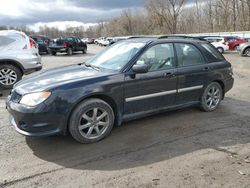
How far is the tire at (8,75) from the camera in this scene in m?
8.35

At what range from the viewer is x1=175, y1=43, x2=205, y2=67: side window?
207 inches

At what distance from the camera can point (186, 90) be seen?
5336 mm

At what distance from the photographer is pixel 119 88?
441 cm

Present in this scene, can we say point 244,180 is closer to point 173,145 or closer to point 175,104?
point 173,145

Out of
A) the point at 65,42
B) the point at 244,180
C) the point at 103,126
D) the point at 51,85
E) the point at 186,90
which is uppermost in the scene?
the point at 65,42

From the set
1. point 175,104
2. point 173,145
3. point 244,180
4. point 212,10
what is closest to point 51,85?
point 173,145

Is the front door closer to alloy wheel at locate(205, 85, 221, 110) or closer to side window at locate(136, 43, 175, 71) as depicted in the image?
side window at locate(136, 43, 175, 71)

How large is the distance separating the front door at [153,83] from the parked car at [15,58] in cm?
512

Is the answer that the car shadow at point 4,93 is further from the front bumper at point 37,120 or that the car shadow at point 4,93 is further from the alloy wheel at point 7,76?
the front bumper at point 37,120

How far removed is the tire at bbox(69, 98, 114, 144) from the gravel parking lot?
13 cm

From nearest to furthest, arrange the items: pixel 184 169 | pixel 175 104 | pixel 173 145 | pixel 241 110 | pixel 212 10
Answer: pixel 184 169, pixel 173 145, pixel 175 104, pixel 241 110, pixel 212 10

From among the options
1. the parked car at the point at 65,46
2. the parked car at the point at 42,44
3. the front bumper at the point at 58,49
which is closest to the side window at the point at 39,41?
the parked car at the point at 42,44

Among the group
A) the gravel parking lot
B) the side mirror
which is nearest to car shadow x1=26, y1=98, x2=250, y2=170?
the gravel parking lot

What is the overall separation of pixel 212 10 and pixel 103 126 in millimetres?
55746
